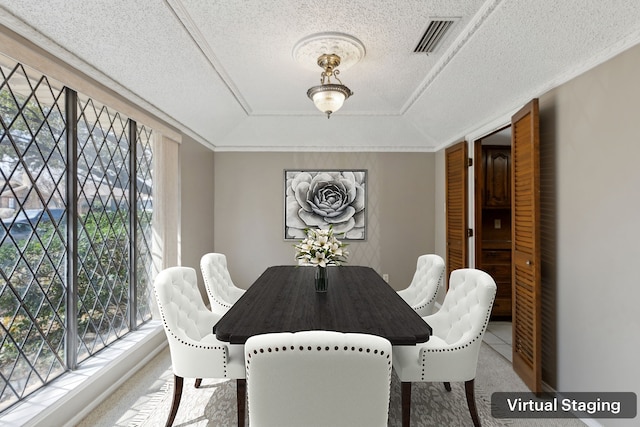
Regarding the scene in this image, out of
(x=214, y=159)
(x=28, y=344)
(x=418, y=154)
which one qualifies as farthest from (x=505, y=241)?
(x=28, y=344)

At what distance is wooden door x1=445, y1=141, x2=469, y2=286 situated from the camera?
3.57 m

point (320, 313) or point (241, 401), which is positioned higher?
point (320, 313)

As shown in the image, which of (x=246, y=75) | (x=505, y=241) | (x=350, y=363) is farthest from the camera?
(x=505, y=241)

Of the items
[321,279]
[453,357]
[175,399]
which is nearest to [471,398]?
[453,357]

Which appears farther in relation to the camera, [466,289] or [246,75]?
[246,75]

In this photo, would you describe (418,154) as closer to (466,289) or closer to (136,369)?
(466,289)

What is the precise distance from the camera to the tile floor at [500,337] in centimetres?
304

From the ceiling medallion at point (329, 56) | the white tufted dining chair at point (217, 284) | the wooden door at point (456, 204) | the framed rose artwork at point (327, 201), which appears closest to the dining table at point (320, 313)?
the white tufted dining chair at point (217, 284)

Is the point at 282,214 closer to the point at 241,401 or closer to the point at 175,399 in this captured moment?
the point at 175,399

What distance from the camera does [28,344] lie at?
1771mm

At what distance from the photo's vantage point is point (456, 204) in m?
3.77

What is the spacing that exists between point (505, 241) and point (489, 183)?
0.71 metres

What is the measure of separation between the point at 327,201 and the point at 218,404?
277 centimetres

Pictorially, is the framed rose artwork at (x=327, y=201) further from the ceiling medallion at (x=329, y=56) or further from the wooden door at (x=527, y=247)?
the wooden door at (x=527, y=247)
